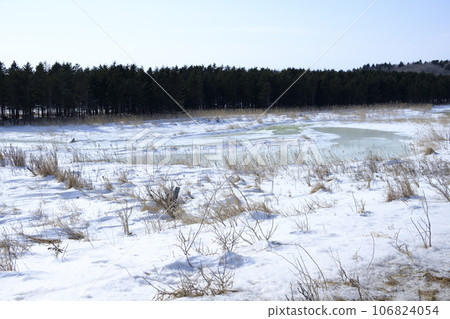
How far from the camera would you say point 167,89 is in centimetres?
3797

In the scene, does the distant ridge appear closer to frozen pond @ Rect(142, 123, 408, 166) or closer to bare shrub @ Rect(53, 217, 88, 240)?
frozen pond @ Rect(142, 123, 408, 166)

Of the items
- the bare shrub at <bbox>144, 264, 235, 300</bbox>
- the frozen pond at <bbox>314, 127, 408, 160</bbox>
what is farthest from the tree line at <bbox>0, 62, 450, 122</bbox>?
the bare shrub at <bbox>144, 264, 235, 300</bbox>

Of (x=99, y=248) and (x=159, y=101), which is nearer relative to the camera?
(x=99, y=248)

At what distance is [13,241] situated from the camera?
3.86 metres

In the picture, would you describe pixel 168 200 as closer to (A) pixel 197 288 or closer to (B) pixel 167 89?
(A) pixel 197 288

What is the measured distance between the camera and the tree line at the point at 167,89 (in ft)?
98.6

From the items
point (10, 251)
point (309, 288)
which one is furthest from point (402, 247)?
point (10, 251)

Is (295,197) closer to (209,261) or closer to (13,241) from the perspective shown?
(209,261)

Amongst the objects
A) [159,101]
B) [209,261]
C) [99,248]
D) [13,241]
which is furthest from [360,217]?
[159,101]

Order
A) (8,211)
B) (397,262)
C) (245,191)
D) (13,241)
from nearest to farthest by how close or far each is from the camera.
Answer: (397,262), (13,241), (8,211), (245,191)

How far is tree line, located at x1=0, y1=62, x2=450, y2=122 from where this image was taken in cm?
3005

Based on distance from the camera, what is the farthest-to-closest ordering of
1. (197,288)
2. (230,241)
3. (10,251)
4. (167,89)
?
(167,89) < (10,251) < (230,241) < (197,288)

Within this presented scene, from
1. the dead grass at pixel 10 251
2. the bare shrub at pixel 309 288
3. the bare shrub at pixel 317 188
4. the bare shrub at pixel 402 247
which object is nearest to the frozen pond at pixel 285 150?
the bare shrub at pixel 317 188

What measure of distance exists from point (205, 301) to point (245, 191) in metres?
4.39
